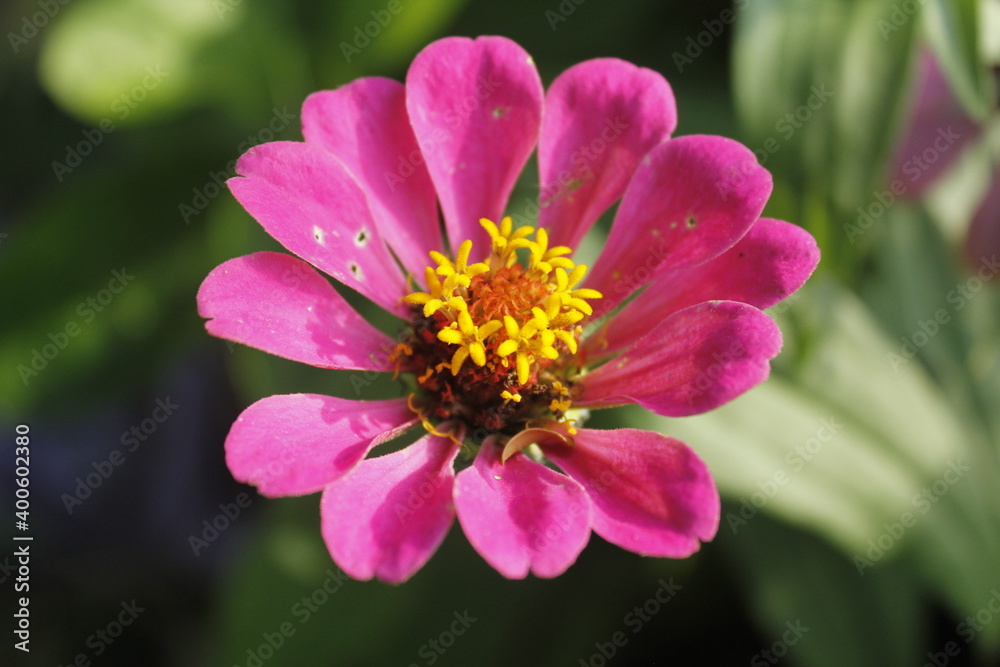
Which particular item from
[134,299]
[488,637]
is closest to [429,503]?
[488,637]

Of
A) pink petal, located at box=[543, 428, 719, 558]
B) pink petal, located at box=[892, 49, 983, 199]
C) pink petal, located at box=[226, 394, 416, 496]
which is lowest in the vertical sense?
pink petal, located at box=[892, 49, 983, 199]

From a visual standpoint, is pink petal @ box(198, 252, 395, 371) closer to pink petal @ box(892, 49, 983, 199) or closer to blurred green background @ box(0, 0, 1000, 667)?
Result: blurred green background @ box(0, 0, 1000, 667)

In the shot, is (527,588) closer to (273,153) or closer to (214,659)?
(214,659)

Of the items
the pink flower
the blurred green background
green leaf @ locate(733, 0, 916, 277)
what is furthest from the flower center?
green leaf @ locate(733, 0, 916, 277)

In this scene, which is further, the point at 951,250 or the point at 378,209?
the point at 951,250

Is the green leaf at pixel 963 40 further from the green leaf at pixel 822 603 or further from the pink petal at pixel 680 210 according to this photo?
the green leaf at pixel 822 603

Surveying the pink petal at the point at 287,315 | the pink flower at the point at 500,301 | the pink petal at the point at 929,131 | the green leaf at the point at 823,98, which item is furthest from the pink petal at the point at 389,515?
the pink petal at the point at 929,131
